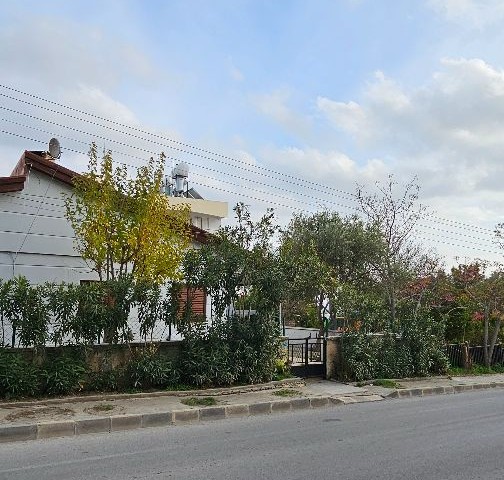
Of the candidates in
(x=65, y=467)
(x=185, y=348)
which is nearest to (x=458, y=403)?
(x=185, y=348)

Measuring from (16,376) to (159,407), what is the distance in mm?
2491

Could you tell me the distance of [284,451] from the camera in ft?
23.3

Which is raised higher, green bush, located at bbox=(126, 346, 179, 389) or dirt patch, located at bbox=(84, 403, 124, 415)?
green bush, located at bbox=(126, 346, 179, 389)

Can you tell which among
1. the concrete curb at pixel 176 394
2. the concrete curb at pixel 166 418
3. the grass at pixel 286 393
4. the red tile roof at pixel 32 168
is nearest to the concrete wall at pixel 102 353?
the concrete curb at pixel 176 394

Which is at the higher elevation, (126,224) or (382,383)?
(126,224)

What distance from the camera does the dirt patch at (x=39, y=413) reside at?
8.31 m

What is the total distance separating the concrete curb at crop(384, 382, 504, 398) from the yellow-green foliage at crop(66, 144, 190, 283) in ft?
20.2

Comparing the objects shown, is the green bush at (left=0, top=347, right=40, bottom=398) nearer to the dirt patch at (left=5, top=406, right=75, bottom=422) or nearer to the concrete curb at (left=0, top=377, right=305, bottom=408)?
the concrete curb at (left=0, top=377, right=305, bottom=408)

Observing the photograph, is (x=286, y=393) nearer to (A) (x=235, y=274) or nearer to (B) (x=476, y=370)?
(A) (x=235, y=274)

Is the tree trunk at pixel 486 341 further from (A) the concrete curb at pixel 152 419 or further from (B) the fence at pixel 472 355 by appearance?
(A) the concrete curb at pixel 152 419

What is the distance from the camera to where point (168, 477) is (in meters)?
5.84

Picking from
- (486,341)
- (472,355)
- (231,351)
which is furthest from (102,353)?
(486,341)

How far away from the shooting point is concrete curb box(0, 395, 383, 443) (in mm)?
7781

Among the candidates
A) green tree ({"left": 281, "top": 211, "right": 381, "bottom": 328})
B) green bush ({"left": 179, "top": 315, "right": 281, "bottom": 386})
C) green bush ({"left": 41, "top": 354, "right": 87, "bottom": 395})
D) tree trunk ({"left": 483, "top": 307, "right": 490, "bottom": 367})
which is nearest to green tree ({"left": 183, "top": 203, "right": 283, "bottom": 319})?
green bush ({"left": 179, "top": 315, "right": 281, "bottom": 386})
